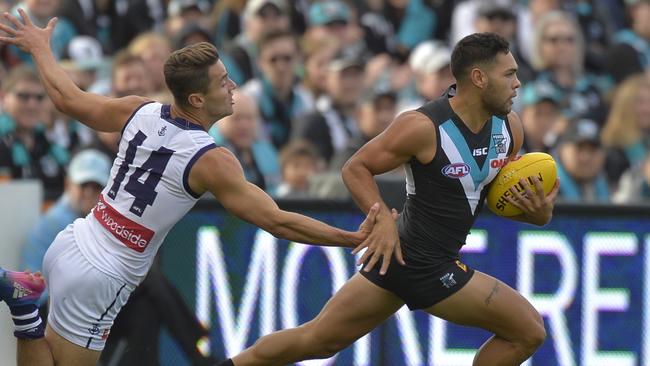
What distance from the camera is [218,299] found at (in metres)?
10.6

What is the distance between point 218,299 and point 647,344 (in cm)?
312

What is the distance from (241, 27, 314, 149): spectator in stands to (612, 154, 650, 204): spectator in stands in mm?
2793

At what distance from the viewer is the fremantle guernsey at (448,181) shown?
27.8ft

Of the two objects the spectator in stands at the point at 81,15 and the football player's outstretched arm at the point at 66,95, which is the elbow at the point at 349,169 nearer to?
the football player's outstretched arm at the point at 66,95

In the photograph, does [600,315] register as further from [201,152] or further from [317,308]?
[201,152]

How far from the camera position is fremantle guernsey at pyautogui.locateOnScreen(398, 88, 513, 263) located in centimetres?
848

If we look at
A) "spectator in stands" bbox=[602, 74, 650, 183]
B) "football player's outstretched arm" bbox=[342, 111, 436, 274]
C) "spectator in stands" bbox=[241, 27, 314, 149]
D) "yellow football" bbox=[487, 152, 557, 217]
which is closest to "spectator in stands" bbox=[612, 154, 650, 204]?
"spectator in stands" bbox=[602, 74, 650, 183]

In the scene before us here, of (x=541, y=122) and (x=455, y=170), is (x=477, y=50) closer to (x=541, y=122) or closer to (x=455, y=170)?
(x=455, y=170)

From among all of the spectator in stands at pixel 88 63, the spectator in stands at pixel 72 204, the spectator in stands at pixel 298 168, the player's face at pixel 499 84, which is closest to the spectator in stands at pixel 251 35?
the spectator in stands at pixel 88 63

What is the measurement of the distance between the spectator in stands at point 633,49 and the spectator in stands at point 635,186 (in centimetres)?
246

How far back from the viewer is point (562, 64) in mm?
14461

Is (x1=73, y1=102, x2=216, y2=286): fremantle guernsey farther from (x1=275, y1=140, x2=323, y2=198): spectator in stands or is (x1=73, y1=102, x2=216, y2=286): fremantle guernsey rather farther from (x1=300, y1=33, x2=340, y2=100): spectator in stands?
(x1=300, y1=33, x2=340, y2=100): spectator in stands

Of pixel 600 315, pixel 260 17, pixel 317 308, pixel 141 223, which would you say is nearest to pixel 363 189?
pixel 141 223

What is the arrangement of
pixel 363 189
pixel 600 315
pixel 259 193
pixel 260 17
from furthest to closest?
pixel 260 17
pixel 600 315
pixel 363 189
pixel 259 193
